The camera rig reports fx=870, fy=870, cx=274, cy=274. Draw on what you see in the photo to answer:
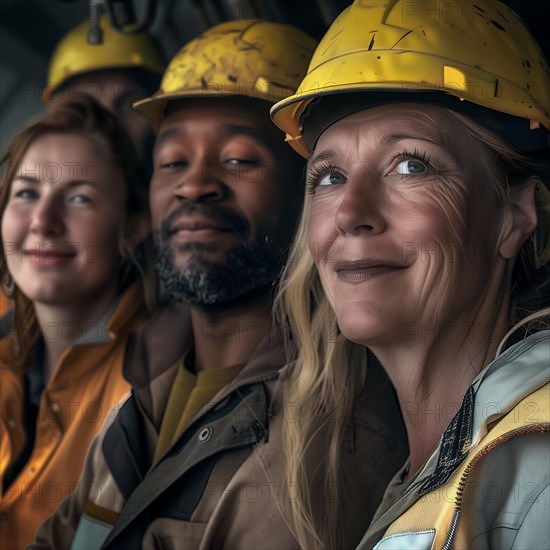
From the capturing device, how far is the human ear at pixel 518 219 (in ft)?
5.49

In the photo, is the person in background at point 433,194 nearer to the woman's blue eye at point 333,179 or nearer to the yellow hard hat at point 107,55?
the woman's blue eye at point 333,179

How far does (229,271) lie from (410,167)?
0.76 metres

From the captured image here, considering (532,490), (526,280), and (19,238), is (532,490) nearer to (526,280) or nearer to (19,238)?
(526,280)

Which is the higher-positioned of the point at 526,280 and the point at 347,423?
the point at 526,280

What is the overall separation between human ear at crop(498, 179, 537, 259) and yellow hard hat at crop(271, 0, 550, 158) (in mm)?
95

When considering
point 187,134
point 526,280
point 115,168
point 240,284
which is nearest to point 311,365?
point 240,284

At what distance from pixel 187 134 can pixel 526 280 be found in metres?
1.06

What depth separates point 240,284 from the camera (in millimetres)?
2324

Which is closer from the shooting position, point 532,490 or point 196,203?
point 532,490

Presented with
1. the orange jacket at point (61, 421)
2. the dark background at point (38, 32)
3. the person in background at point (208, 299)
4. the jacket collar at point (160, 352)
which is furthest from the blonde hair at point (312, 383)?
the dark background at point (38, 32)

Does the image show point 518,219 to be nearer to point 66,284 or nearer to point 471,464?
point 471,464

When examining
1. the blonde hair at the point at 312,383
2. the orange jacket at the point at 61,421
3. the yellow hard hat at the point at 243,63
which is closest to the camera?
the blonde hair at the point at 312,383

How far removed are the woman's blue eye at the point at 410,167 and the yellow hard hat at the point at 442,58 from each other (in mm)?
135

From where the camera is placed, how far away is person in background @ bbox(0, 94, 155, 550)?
255 cm
